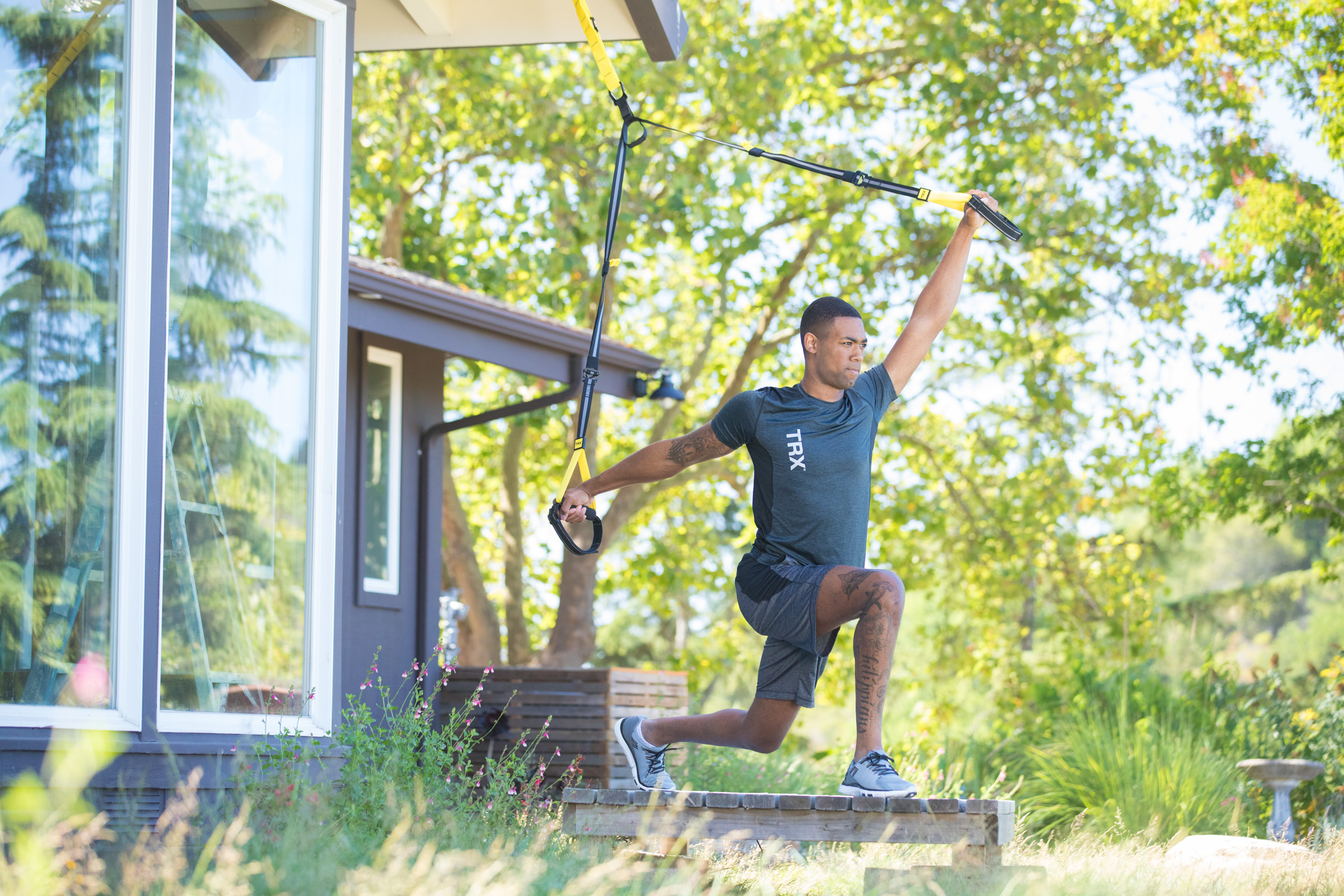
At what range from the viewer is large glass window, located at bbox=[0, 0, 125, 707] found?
13.7ft

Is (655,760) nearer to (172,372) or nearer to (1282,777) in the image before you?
(172,372)

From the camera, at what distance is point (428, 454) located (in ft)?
29.7

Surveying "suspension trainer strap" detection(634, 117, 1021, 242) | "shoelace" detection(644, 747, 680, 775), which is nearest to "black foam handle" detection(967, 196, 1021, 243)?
"suspension trainer strap" detection(634, 117, 1021, 242)

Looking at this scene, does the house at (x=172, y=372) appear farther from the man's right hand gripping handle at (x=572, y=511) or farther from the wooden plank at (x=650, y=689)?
the wooden plank at (x=650, y=689)

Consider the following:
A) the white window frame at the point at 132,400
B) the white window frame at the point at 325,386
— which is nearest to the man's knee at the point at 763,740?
the white window frame at the point at 325,386

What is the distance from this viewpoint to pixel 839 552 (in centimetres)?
441

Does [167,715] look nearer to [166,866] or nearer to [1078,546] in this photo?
[166,866]

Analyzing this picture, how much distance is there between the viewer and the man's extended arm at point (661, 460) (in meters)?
4.68

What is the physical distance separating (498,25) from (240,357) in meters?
2.55

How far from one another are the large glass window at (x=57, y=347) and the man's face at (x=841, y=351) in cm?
236

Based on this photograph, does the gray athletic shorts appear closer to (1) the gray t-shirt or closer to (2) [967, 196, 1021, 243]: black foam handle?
(1) the gray t-shirt

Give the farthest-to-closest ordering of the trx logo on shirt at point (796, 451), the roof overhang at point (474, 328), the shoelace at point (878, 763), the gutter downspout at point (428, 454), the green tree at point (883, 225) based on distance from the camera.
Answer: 1. the green tree at point (883, 225)
2. the gutter downspout at point (428, 454)
3. the roof overhang at point (474, 328)
4. the trx logo on shirt at point (796, 451)
5. the shoelace at point (878, 763)

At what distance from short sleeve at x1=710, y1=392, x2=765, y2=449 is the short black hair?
0.89 feet

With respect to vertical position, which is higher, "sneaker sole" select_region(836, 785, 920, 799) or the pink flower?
the pink flower
